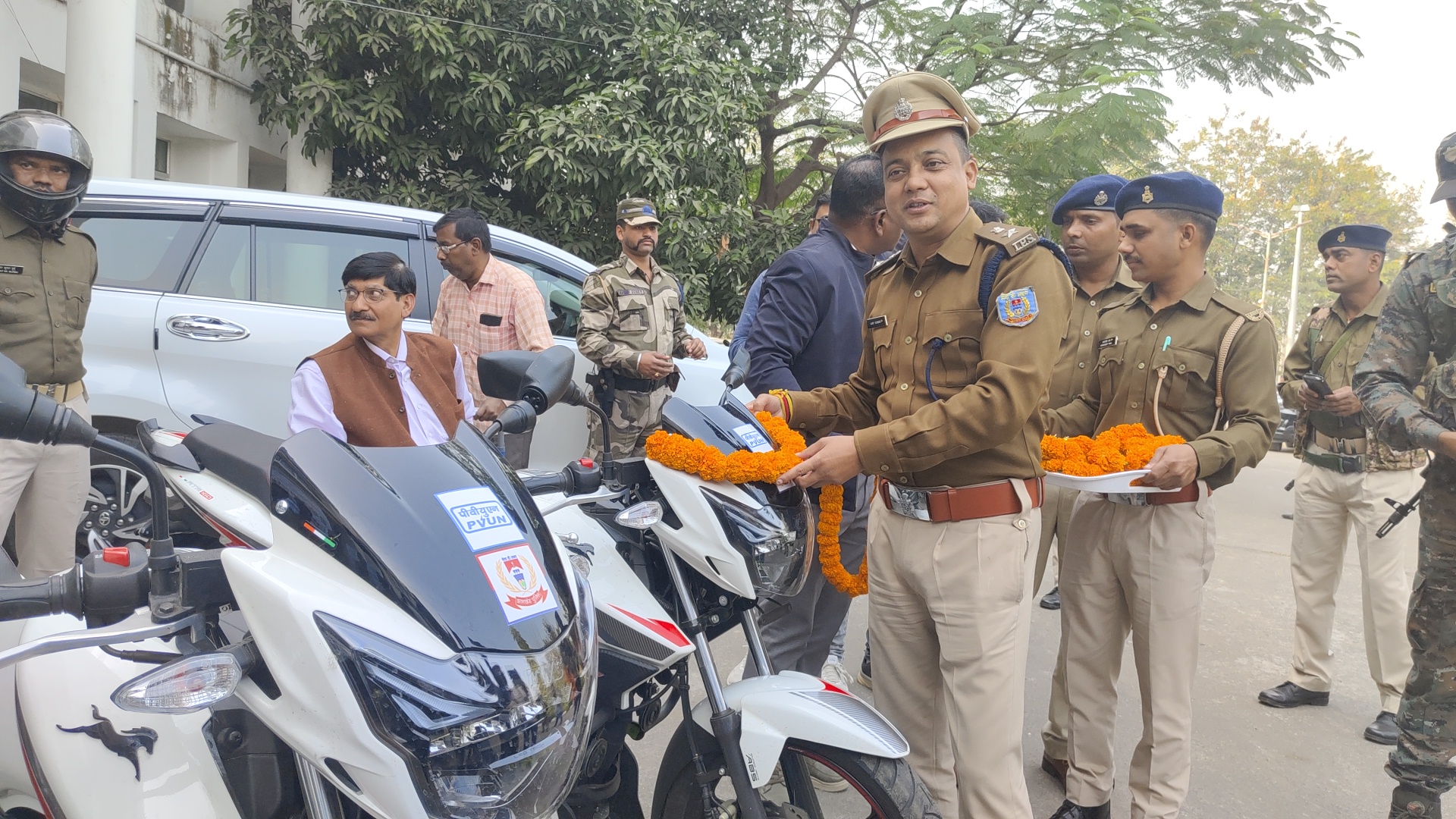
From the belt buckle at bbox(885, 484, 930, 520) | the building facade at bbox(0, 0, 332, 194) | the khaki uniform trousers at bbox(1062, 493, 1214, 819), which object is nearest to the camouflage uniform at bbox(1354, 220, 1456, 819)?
the khaki uniform trousers at bbox(1062, 493, 1214, 819)

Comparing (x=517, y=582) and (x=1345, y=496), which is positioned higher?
(x=517, y=582)

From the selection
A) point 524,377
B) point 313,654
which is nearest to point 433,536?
point 313,654

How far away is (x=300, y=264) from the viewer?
492cm

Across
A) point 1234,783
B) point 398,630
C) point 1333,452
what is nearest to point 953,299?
point 398,630

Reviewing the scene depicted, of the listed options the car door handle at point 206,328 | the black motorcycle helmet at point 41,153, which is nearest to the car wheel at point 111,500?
the car door handle at point 206,328

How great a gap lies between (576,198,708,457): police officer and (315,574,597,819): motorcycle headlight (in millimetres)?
3543

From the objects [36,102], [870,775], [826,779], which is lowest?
[826,779]

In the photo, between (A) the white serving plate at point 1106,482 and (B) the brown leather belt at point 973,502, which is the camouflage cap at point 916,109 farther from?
(A) the white serving plate at point 1106,482

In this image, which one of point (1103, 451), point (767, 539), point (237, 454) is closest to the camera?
point (237, 454)

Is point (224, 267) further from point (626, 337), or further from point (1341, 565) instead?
point (1341, 565)

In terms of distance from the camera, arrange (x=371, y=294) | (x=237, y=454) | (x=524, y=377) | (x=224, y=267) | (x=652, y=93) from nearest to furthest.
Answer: (x=237, y=454) < (x=524, y=377) < (x=371, y=294) < (x=224, y=267) < (x=652, y=93)

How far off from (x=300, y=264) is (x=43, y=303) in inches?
68.1

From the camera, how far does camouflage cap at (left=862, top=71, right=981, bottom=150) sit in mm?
2133

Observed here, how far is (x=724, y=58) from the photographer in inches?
390
